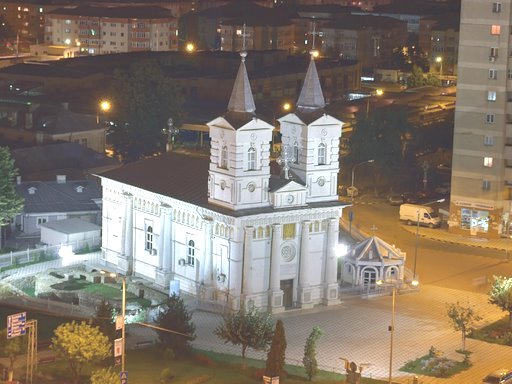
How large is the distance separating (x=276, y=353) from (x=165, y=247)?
1854 centimetres

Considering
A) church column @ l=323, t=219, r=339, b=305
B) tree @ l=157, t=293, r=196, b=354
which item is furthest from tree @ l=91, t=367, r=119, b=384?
church column @ l=323, t=219, r=339, b=305

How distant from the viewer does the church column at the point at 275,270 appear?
→ 81.2 metres

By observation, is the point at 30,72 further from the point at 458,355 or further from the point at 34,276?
the point at 458,355

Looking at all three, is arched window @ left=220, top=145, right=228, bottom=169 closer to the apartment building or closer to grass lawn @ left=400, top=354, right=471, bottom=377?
grass lawn @ left=400, top=354, right=471, bottom=377

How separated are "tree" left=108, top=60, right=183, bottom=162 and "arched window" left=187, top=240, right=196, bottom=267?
42.9 m

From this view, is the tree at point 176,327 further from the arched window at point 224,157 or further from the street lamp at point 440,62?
the street lamp at point 440,62

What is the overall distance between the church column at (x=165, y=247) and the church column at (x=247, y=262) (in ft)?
20.0

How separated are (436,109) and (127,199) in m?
71.5

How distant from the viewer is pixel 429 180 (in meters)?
121

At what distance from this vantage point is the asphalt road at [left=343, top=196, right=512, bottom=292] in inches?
3569

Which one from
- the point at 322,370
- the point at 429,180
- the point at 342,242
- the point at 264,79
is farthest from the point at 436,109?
the point at 322,370

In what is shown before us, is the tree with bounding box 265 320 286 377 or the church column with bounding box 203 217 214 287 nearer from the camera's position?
the tree with bounding box 265 320 286 377

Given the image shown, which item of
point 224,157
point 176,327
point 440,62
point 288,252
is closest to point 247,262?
point 288,252

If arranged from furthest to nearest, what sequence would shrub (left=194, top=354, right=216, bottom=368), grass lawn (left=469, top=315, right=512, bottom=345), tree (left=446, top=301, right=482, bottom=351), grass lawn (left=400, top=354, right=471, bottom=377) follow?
grass lawn (left=469, top=315, right=512, bottom=345), tree (left=446, top=301, right=482, bottom=351), grass lawn (left=400, top=354, right=471, bottom=377), shrub (left=194, top=354, right=216, bottom=368)
